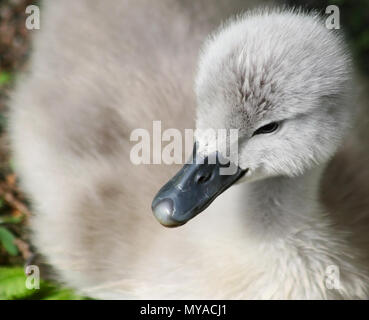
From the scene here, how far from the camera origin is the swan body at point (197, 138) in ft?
4.86

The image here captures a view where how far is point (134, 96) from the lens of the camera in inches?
77.5

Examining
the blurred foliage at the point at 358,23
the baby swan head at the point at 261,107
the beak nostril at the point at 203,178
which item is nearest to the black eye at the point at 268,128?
the baby swan head at the point at 261,107

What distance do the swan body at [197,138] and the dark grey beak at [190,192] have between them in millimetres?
73

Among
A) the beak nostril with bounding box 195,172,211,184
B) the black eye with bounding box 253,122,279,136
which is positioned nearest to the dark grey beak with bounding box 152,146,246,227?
the beak nostril with bounding box 195,172,211,184

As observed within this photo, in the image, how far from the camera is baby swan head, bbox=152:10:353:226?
1.45 m

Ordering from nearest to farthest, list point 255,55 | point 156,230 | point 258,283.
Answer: point 255,55
point 258,283
point 156,230

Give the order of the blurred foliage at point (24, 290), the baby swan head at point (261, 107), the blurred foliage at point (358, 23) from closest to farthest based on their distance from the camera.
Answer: the baby swan head at point (261, 107)
the blurred foliage at point (24, 290)
the blurred foliage at point (358, 23)

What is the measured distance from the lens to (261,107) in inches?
57.2

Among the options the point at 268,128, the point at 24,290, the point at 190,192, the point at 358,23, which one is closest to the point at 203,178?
the point at 190,192

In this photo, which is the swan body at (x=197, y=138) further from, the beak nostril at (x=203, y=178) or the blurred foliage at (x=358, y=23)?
the blurred foliage at (x=358, y=23)
